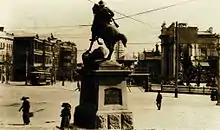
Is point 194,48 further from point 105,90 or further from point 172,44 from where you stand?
point 105,90

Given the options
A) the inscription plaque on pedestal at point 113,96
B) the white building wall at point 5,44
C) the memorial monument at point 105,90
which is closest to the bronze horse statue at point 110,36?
the memorial monument at point 105,90

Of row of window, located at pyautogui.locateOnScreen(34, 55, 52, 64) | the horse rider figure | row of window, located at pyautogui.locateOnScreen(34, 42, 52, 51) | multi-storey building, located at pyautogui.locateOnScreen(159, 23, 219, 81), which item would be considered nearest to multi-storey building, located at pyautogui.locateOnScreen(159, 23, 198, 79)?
multi-storey building, located at pyautogui.locateOnScreen(159, 23, 219, 81)

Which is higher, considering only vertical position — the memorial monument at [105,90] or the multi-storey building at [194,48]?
the multi-storey building at [194,48]

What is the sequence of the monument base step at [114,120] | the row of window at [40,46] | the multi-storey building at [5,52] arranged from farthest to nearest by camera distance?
the row of window at [40,46] → the multi-storey building at [5,52] → the monument base step at [114,120]

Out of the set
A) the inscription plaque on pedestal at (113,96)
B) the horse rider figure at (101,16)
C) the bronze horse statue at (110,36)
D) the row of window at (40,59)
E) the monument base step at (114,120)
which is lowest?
the monument base step at (114,120)

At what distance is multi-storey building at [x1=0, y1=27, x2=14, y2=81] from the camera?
1953 inches

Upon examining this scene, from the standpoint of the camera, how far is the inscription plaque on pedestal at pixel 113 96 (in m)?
11.2

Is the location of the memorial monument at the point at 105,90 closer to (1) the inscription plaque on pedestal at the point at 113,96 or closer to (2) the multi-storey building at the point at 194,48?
(1) the inscription plaque on pedestal at the point at 113,96

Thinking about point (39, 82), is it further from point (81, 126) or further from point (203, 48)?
point (81, 126)

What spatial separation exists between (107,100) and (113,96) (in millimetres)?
202

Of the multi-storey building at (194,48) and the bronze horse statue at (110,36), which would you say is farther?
the multi-storey building at (194,48)

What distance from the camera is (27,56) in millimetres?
50250

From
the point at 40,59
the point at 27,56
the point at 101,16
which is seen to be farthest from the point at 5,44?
the point at 101,16

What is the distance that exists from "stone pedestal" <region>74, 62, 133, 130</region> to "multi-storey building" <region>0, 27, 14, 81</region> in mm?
38907
